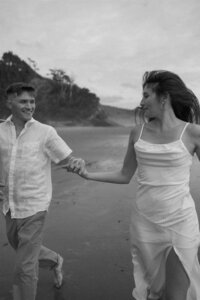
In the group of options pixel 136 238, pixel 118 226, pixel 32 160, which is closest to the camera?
pixel 136 238

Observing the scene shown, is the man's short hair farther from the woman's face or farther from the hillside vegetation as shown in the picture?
the hillside vegetation

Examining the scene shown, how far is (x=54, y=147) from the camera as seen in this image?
3.04 m

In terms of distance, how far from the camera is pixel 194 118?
2.57 meters

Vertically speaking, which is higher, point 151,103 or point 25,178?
point 151,103

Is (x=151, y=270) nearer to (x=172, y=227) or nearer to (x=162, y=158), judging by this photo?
(x=172, y=227)

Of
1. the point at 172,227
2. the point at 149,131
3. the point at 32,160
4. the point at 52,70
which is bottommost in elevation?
the point at 172,227

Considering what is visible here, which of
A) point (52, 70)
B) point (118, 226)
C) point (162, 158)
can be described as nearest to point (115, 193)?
point (118, 226)

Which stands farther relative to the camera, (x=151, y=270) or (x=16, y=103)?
(x=16, y=103)

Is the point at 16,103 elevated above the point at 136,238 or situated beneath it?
elevated above

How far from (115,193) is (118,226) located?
2321mm

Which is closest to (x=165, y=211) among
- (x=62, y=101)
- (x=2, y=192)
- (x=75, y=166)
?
(x=75, y=166)

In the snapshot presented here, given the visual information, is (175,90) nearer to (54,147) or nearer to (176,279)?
(54,147)

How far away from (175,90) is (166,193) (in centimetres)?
80

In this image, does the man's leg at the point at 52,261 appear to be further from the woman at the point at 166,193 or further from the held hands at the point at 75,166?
the woman at the point at 166,193
